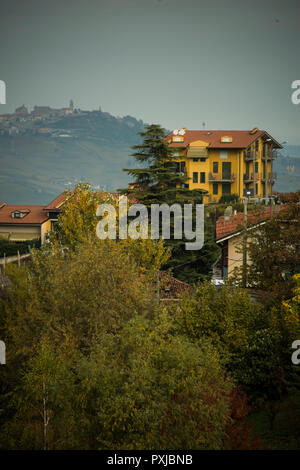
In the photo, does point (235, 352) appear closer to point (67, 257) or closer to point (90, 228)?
point (67, 257)

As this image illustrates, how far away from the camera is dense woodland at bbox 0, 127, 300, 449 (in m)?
11.7

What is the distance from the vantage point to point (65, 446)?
12.2m

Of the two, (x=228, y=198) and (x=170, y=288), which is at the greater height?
(x=228, y=198)

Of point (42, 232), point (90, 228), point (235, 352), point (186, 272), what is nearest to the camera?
point (235, 352)

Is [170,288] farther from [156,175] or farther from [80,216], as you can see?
[156,175]

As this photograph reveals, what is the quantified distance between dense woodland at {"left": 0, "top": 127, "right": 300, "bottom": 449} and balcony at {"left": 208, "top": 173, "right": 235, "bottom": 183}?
43.5m

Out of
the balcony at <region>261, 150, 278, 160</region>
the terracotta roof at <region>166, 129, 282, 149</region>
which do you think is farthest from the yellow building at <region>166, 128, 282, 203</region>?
the balcony at <region>261, 150, 278, 160</region>

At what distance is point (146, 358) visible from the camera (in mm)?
13148

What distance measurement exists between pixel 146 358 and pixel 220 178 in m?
57.3

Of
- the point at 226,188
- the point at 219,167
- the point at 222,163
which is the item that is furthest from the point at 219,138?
the point at 226,188

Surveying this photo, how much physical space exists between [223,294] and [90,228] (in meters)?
17.3

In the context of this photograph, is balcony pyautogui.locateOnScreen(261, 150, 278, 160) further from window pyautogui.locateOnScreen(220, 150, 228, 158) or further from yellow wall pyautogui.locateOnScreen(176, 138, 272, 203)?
window pyautogui.locateOnScreen(220, 150, 228, 158)

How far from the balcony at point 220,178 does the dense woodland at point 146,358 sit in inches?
1713

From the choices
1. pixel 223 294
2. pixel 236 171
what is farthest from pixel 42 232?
pixel 223 294
